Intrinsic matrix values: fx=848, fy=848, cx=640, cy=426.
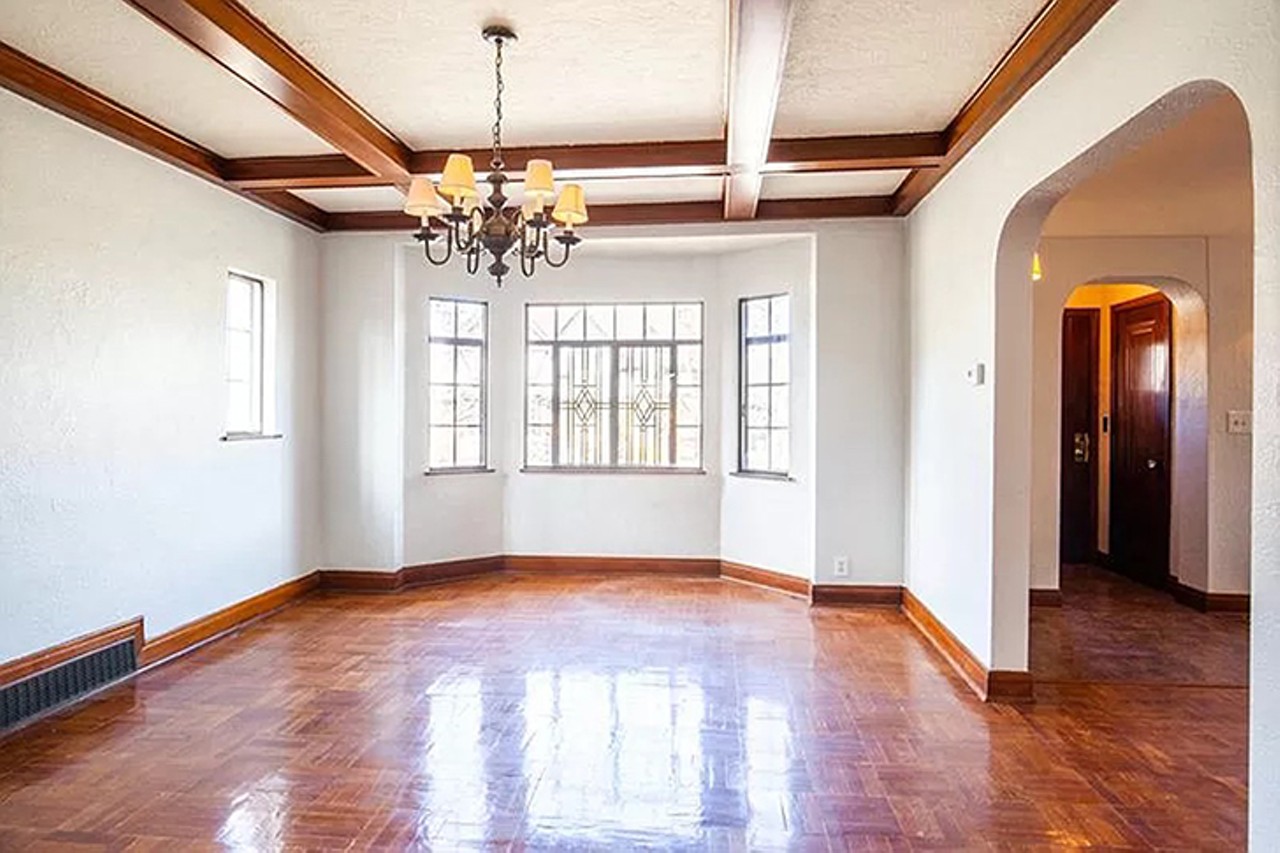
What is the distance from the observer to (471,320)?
22.1ft

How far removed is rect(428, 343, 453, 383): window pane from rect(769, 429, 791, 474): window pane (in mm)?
2538

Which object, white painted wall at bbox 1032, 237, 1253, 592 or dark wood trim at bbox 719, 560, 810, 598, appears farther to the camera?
dark wood trim at bbox 719, 560, 810, 598

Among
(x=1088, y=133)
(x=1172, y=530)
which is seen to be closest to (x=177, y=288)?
(x=1088, y=133)

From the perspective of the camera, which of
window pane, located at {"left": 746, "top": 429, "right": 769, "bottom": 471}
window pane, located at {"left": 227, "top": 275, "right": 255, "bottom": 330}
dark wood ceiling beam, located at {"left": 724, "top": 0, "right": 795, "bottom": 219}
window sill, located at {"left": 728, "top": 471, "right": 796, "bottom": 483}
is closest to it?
dark wood ceiling beam, located at {"left": 724, "top": 0, "right": 795, "bottom": 219}

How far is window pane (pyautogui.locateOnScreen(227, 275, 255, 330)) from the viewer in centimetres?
519

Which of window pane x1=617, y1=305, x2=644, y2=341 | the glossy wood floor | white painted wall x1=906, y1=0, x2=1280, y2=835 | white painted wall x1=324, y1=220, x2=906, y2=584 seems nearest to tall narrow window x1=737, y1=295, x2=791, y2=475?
white painted wall x1=324, y1=220, x2=906, y2=584

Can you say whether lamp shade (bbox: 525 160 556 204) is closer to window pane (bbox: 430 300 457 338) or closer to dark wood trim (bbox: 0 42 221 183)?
dark wood trim (bbox: 0 42 221 183)

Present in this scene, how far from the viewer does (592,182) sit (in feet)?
17.0

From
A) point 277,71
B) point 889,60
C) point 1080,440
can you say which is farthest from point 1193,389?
point 277,71

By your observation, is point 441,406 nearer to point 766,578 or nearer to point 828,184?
point 766,578

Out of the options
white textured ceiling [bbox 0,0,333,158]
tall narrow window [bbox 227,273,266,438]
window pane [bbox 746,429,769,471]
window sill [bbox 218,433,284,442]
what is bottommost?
window pane [bbox 746,429,769,471]

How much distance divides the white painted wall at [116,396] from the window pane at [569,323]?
2226 millimetres

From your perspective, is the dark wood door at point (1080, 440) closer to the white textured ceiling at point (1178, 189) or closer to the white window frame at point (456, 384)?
the white textured ceiling at point (1178, 189)

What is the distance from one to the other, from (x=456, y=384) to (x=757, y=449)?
241 centimetres
